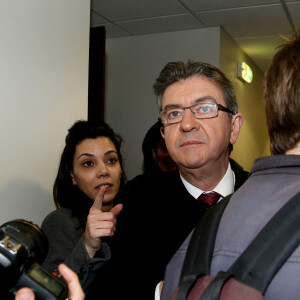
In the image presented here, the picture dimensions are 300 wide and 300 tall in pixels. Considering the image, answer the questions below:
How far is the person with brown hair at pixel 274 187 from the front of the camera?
2.18ft

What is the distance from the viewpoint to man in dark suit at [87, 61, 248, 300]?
135 cm

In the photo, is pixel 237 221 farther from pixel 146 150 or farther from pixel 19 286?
pixel 146 150

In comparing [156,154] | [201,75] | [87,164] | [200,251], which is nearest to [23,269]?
[200,251]

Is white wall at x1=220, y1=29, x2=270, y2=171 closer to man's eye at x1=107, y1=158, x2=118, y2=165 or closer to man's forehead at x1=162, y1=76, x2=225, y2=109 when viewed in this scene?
man's eye at x1=107, y1=158, x2=118, y2=165

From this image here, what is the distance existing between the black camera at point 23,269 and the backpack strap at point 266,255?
11.1 inches

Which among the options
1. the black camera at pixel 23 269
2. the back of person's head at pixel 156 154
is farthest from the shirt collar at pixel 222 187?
the back of person's head at pixel 156 154

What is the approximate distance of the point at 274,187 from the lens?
74 centimetres

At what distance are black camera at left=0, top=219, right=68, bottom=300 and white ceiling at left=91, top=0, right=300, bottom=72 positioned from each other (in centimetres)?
278

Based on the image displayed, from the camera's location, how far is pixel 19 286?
75 centimetres

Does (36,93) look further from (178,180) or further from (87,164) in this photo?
(178,180)

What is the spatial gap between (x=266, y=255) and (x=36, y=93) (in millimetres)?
1510

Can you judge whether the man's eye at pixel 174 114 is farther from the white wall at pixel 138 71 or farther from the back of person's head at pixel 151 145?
the white wall at pixel 138 71

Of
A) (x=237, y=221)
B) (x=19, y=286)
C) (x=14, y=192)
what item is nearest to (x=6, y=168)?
(x=14, y=192)

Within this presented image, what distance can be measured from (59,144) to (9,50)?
1.77 feet
